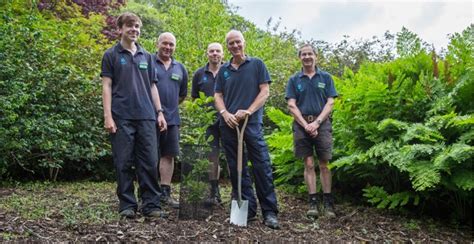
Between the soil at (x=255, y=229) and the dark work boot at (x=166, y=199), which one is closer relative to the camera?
the soil at (x=255, y=229)

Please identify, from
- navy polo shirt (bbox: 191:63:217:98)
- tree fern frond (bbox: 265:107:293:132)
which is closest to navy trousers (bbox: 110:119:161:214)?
navy polo shirt (bbox: 191:63:217:98)

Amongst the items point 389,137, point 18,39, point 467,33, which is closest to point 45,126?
point 18,39

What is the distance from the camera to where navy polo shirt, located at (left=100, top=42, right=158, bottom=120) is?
418 cm

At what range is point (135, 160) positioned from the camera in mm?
4285

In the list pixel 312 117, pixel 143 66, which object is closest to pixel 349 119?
pixel 312 117

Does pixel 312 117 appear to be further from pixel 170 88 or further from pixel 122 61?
pixel 122 61

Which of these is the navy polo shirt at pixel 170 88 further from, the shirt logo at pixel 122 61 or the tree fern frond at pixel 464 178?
the tree fern frond at pixel 464 178

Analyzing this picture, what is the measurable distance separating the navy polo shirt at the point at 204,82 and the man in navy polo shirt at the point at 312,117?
84 centimetres

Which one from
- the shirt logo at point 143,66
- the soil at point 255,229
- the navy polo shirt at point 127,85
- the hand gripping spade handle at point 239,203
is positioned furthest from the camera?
the shirt logo at point 143,66

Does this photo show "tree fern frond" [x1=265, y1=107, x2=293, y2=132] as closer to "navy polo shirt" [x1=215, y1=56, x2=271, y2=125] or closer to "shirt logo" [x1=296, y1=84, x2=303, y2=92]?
"shirt logo" [x1=296, y1=84, x2=303, y2=92]

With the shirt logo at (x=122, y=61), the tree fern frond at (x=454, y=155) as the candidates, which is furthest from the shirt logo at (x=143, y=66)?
the tree fern frond at (x=454, y=155)

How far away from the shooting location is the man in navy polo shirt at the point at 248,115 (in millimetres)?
4215

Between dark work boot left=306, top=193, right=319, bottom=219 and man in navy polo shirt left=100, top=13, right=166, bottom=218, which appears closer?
man in navy polo shirt left=100, top=13, right=166, bottom=218

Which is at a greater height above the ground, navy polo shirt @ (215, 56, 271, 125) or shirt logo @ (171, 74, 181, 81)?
shirt logo @ (171, 74, 181, 81)
